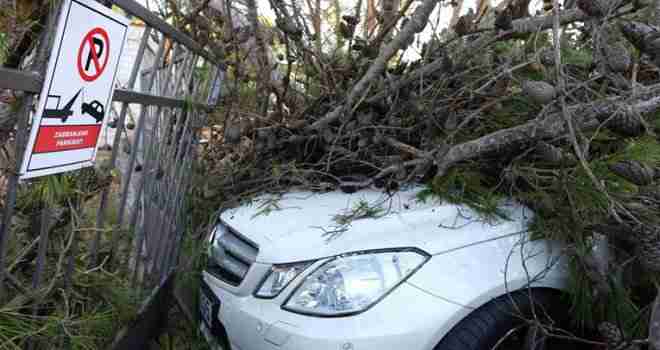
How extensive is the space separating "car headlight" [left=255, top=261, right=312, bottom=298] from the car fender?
42 cm

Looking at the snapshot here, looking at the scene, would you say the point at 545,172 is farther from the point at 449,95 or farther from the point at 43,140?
the point at 43,140

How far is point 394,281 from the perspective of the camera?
1.72 m

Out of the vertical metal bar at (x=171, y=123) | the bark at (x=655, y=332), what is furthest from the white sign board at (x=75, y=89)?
the bark at (x=655, y=332)

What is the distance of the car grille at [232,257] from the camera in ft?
6.82

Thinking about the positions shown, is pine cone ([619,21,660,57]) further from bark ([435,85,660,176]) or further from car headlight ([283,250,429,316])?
car headlight ([283,250,429,316])

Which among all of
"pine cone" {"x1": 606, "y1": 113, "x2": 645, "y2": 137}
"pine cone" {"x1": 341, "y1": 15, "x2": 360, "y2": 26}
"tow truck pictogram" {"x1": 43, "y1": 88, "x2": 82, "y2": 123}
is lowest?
"tow truck pictogram" {"x1": 43, "y1": 88, "x2": 82, "y2": 123}

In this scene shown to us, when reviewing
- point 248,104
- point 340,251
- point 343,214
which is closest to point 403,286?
point 340,251

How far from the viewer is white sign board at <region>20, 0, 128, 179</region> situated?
1330 mm

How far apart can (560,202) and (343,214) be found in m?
0.83

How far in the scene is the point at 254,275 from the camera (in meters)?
1.97

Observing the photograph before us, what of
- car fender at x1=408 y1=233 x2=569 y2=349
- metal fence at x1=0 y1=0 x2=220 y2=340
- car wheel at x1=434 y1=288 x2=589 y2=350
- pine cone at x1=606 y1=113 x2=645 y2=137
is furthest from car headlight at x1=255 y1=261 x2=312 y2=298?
pine cone at x1=606 y1=113 x2=645 y2=137

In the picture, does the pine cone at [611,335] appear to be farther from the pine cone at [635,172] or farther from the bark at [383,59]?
the bark at [383,59]

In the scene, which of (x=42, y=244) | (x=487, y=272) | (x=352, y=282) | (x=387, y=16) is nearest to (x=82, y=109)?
(x=42, y=244)

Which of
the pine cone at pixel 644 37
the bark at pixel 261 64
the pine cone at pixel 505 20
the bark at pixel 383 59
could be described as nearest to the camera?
the pine cone at pixel 644 37
